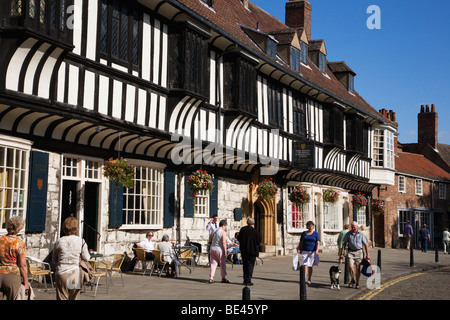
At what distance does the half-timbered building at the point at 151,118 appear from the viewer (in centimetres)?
1073

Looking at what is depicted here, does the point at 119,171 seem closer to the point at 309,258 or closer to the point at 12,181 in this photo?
the point at 12,181

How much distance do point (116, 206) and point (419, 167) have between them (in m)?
32.7

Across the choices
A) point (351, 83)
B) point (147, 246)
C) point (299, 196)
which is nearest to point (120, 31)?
point (147, 246)

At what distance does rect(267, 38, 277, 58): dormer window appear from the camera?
21.0 metres

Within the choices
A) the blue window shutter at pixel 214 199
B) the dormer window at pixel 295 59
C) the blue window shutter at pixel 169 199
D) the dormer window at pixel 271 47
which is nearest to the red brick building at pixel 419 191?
the dormer window at pixel 295 59

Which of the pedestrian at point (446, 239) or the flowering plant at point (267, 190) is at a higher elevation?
the flowering plant at point (267, 190)

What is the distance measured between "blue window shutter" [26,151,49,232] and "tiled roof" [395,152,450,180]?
1132 inches

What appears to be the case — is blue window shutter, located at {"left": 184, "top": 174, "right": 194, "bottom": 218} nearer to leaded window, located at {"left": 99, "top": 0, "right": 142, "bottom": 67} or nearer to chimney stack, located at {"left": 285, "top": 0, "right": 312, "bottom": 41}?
leaded window, located at {"left": 99, "top": 0, "right": 142, "bottom": 67}

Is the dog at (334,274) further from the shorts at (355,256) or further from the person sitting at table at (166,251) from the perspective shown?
the person sitting at table at (166,251)

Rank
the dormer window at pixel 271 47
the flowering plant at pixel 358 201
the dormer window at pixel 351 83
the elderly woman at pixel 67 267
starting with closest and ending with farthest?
1. the elderly woman at pixel 67 267
2. the dormer window at pixel 271 47
3. the flowering plant at pixel 358 201
4. the dormer window at pixel 351 83

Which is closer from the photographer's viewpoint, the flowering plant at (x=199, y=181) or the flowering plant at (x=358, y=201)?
the flowering plant at (x=199, y=181)

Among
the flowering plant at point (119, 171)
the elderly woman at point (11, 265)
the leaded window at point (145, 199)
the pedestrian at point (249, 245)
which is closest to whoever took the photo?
the elderly woman at point (11, 265)

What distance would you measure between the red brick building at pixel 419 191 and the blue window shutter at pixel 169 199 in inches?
756

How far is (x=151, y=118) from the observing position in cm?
1409
